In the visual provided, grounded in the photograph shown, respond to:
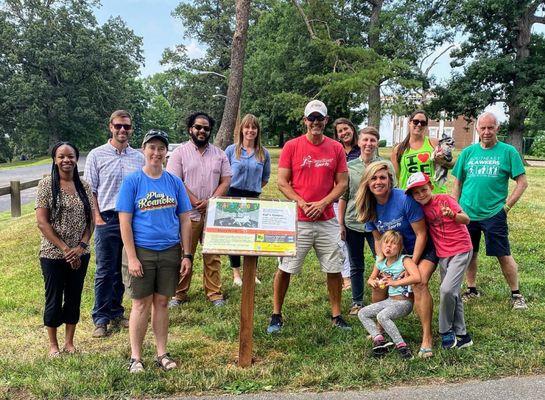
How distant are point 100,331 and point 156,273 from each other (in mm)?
1394

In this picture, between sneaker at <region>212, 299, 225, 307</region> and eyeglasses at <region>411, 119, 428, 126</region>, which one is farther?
sneaker at <region>212, 299, 225, 307</region>

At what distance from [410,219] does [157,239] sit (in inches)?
81.3

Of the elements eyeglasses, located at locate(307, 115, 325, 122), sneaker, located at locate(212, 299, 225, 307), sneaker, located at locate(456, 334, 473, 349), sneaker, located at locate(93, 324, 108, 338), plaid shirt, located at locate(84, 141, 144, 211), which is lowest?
sneaker, located at locate(93, 324, 108, 338)

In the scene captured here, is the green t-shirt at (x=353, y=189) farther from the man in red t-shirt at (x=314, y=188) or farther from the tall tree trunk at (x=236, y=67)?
the tall tree trunk at (x=236, y=67)

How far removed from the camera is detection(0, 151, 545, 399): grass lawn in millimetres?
3615

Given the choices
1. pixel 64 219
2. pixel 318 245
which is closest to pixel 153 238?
pixel 64 219

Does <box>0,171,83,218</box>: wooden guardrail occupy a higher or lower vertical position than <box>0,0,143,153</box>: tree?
lower

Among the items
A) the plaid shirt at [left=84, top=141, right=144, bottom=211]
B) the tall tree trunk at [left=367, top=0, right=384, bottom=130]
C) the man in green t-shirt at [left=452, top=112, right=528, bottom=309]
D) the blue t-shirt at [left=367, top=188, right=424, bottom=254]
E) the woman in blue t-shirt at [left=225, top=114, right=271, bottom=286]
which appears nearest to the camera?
the blue t-shirt at [left=367, top=188, right=424, bottom=254]

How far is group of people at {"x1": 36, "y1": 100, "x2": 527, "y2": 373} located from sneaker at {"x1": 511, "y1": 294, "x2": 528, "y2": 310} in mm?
16

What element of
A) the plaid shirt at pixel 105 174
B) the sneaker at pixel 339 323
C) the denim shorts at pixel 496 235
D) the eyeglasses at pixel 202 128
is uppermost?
the eyeglasses at pixel 202 128

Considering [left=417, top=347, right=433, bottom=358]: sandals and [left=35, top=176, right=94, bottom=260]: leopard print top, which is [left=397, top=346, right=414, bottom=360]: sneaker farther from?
[left=35, top=176, right=94, bottom=260]: leopard print top

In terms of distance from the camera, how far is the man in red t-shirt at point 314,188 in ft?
15.0

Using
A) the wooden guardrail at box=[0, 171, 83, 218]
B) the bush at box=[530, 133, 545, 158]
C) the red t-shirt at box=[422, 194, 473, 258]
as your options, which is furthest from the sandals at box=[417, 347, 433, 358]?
the bush at box=[530, 133, 545, 158]

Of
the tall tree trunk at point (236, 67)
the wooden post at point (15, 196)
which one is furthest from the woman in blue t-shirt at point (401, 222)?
the wooden post at point (15, 196)
